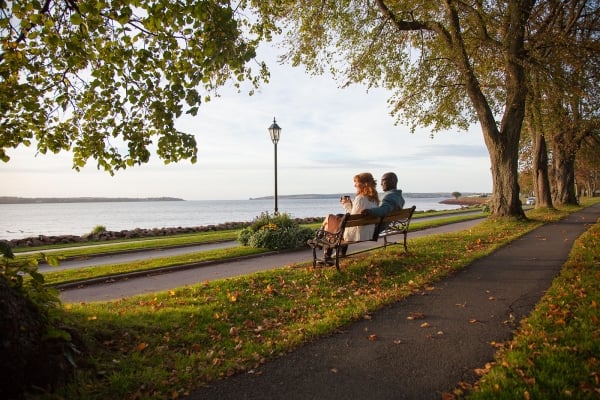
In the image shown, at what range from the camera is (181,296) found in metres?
6.54

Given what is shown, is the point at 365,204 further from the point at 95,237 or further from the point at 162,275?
the point at 95,237

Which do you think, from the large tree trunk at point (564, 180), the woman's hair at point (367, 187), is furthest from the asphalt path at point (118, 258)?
the large tree trunk at point (564, 180)

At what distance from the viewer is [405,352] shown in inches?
163

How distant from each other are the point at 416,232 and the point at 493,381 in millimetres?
14528

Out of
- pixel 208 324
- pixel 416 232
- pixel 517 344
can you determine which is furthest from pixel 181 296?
pixel 416 232

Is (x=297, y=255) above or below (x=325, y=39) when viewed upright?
below

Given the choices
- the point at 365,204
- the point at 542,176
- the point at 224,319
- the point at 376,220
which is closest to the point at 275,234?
the point at 365,204

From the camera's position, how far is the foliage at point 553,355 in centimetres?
319

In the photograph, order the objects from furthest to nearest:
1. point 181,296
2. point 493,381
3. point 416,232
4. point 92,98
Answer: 1. point 416,232
2. point 181,296
3. point 92,98
4. point 493,381

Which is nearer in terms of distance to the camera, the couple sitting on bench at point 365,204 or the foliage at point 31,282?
the foliage at point 31,282

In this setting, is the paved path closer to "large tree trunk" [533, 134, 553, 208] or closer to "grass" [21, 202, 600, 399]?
"grass" [21, 202, 600, 399]

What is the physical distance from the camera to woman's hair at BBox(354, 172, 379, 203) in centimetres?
835

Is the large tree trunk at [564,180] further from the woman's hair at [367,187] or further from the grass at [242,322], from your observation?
the woman's hair at [367,187]

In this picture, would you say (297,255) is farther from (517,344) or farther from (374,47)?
(374,47)
